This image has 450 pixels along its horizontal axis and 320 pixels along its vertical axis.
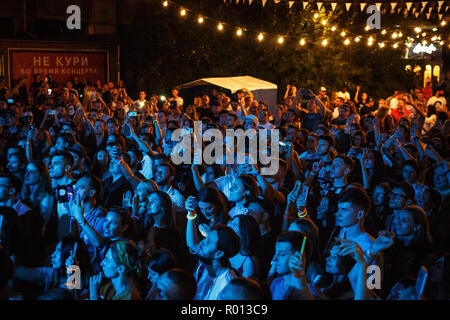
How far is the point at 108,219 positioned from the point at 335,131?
17.2 feet

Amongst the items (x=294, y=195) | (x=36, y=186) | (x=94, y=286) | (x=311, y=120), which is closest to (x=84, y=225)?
(x=94, y=286)

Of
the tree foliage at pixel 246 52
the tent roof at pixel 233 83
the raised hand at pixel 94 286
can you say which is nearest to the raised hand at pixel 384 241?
the raised hand at pixel 94 286

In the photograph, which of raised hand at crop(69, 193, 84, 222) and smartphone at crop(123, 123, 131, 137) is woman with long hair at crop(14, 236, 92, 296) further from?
smartphone at crop(123, 123, 131, 137)

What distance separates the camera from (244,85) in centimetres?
1515

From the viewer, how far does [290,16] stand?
21406 mm

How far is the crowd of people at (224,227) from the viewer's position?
127 inches

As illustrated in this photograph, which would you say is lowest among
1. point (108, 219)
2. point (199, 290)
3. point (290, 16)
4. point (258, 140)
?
point (199, 290)

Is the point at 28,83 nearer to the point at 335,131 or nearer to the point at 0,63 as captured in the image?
the point at 0,63

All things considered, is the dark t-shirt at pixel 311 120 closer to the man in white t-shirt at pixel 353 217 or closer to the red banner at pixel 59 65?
the man in white t-shirt at pixel 353 217

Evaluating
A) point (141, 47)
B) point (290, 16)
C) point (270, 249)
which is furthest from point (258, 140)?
point (290, 16)

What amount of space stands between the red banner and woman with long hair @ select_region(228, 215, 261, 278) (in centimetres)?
1518

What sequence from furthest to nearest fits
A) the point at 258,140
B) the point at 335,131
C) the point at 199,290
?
the point at 335,131 → the point at 258,140 → the point at 199,290

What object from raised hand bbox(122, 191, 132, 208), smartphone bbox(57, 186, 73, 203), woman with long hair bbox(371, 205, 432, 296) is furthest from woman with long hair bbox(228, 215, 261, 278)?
smartphone bbox(57, 186, 73, 203)
